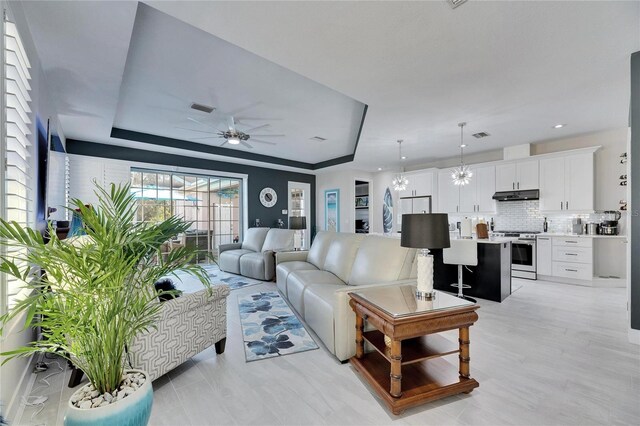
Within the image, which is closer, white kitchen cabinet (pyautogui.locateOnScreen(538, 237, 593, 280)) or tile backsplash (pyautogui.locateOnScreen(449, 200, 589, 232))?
white kitchen cabinet (pyautogui.locateOnScreen(538, 237, 593, 280))

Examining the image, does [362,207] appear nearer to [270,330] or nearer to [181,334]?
[270,330]

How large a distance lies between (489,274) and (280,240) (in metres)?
3.44

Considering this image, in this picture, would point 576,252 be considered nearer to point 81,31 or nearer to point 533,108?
point 533,108

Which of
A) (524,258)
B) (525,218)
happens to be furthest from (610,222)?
(524,258)

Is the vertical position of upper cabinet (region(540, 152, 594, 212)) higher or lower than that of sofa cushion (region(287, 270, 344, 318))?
higher

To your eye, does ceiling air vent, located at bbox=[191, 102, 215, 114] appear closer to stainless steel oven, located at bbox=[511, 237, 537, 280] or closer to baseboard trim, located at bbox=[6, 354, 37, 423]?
baseboard trim, located at bbox=[6, 354, 37, 423]

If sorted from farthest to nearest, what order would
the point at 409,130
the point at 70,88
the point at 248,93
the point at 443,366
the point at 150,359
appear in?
1. the point at 409,130
2. the point at 248,93
3. the point at 70,88
4. the point at 443,366
5. the point at 150,359

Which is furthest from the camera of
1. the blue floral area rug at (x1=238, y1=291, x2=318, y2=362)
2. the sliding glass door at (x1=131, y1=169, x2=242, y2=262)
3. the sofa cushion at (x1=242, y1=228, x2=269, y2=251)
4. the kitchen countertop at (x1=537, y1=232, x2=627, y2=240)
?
the sliding glass door at (x1=131, y1=169, x2=242, y2=262)

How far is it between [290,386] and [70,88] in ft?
12.0

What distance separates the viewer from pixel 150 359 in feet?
6.06

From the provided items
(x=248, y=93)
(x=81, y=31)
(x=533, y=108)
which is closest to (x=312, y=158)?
(x=248, y=93)

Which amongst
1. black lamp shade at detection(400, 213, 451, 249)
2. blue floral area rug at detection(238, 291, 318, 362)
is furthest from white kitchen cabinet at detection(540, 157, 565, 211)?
blue floral area rug at detection(238, 291, 318, 362)

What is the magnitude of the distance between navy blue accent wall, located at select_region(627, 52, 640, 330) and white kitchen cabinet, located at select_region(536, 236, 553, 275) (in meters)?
2.80

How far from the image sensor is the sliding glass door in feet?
19.2
